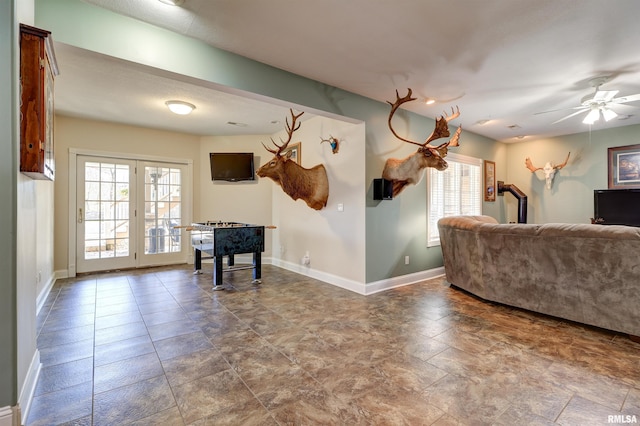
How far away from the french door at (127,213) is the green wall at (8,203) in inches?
165

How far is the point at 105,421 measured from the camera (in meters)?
1.67

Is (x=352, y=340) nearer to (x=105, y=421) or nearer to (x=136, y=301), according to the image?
(x=105, y=421)

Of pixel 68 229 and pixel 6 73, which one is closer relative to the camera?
pixel 6 73

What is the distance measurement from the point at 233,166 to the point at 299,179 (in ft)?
7.27

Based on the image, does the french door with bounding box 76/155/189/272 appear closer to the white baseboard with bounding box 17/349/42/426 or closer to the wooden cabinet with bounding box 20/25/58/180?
the white baseboard with bounding box 17/349/42/426

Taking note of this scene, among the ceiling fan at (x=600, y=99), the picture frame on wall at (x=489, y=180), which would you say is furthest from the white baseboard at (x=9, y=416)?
the picture frame on wall at (x=489, y=180)

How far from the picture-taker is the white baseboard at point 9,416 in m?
1.52

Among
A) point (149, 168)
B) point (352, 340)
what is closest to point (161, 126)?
point (149, 168)

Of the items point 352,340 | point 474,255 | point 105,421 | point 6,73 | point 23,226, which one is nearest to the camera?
point 6,73

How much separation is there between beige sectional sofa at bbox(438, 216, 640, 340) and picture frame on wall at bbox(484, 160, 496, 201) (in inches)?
117

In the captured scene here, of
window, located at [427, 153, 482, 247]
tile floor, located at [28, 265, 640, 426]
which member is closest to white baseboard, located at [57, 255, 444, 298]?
tile floor, located at [28, 265, 640, 426]

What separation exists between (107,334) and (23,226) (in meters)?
1.53

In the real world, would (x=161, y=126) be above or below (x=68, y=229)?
above

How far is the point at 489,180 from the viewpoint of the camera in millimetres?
6375
